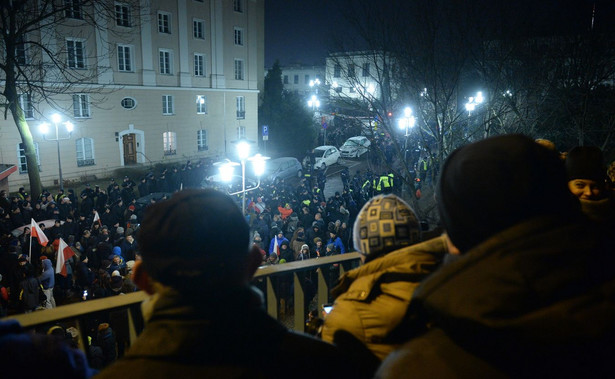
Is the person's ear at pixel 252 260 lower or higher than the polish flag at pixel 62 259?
higher

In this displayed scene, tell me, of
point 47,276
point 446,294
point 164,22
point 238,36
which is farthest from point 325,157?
point 446,294

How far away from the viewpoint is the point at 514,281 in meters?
1.07

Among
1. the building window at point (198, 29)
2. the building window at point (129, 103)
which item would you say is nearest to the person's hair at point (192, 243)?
the building window at point (129, 103)

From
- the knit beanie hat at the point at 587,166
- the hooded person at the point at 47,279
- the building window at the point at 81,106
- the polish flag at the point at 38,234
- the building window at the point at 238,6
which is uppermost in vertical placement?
the building window at the point at 238,6

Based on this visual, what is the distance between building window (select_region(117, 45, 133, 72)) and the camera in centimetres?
2916

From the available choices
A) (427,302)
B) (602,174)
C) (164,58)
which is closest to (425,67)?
(602,174)

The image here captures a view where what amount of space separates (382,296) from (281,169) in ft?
82.1

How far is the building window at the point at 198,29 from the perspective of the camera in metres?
33.7

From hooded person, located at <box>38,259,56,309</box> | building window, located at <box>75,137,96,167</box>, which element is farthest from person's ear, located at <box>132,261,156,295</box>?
building window, located at <box>75,137,96,167</box>

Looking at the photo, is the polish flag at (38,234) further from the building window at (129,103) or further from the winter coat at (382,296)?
the building window at (129,103)

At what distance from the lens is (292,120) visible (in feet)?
133

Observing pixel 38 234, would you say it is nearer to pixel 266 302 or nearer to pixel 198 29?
pixel 266 302

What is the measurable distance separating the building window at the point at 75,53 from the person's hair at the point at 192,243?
28.9m

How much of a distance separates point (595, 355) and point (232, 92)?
125 feet
